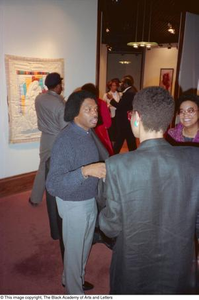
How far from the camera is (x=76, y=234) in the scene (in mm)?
1922

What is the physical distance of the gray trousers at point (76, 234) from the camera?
1886 mm

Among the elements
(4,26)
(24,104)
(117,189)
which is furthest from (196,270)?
(4,26)

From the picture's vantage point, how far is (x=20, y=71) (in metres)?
3.98

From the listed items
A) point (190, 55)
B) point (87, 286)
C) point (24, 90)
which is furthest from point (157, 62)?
point (87, 286)

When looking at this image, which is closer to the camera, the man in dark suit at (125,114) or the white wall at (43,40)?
the white wall at (43,40)

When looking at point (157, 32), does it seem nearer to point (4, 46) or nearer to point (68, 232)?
point (4, 46)

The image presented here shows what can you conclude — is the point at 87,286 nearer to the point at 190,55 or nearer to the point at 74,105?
the point at 74,105

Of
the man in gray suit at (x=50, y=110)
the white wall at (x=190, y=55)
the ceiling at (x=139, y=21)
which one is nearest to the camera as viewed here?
the man in gray suit at (x=50, y=110)

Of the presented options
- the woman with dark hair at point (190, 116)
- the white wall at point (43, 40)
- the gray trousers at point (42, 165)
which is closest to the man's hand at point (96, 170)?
the woman with dark hair at point (190, 116)

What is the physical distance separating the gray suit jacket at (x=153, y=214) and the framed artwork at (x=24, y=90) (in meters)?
3.05

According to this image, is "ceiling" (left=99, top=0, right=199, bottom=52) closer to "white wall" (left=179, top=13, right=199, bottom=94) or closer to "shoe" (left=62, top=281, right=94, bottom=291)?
"white wall" (left=179, top=13, right=199, bottom=94)

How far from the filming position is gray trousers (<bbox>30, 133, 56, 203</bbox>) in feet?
12.0

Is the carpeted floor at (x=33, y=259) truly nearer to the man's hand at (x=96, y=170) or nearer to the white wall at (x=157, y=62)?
the man's hand at (x=96, y=170)

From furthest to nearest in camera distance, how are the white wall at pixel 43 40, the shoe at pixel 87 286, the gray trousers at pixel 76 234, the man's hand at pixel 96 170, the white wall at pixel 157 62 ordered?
the white wall at pixel 157 62 → the white wall at pixel 43 40 → the shoe at pixel 87 286 → the gray trousers at pixel 76 234 → the man's hand at pixel 96 170
